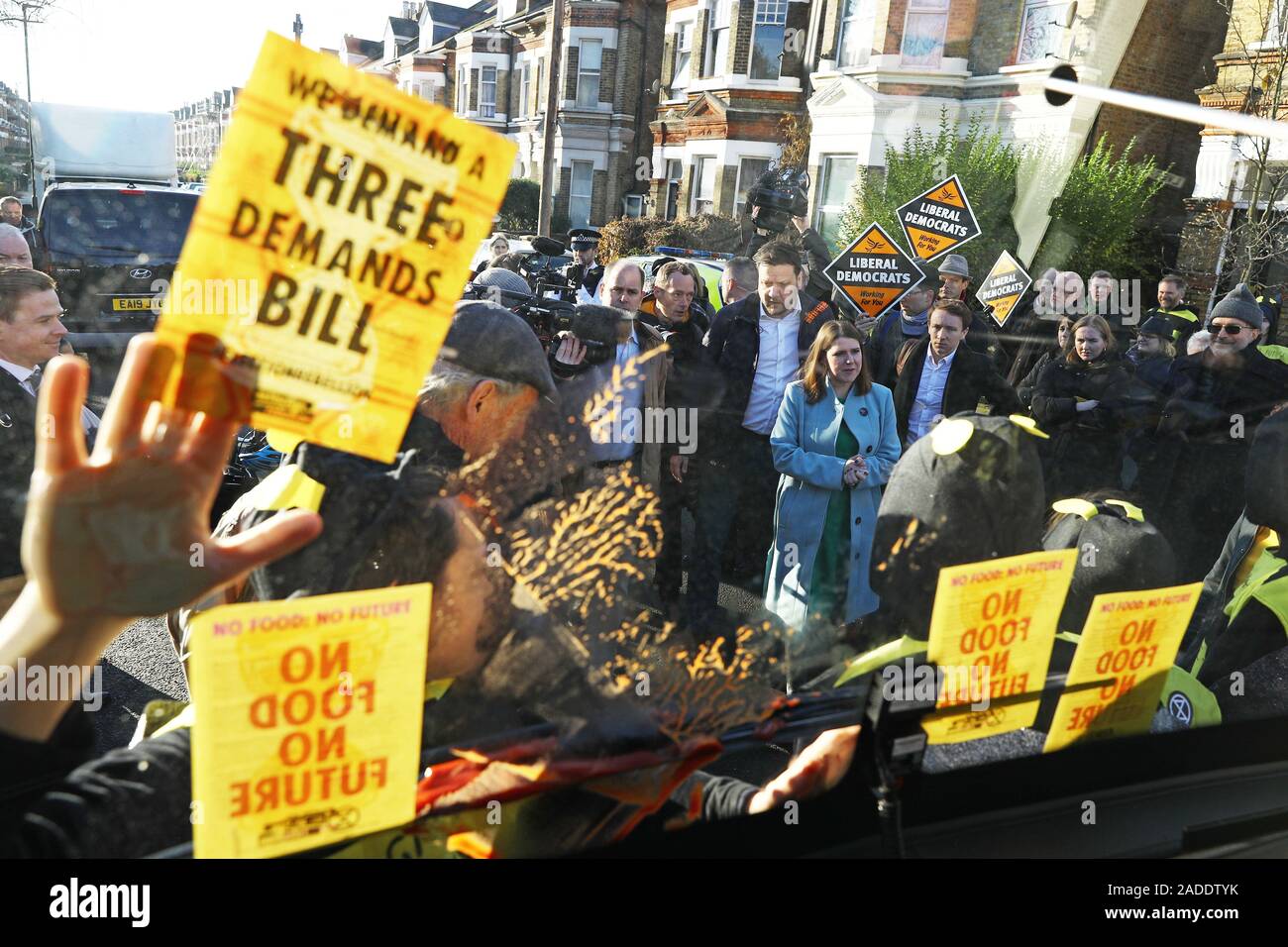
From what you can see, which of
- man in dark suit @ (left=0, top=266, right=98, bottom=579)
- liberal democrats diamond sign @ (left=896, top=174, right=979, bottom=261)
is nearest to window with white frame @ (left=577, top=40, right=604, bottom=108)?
liberal democrats diamond sign @ (left=896, top=174, right=979, bottom=261)

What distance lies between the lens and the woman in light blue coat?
1733 mm

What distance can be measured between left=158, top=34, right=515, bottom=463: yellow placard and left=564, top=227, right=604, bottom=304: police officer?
4.04 feet

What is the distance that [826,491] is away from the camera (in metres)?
1.83

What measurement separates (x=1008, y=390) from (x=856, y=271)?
1.80ft

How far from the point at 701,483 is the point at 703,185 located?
145 centimetres

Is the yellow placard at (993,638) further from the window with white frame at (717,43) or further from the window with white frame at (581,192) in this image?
the window with white frame at (717,43)

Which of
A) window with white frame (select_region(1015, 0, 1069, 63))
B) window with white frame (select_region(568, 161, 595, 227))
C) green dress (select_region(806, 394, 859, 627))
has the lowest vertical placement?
green dress (select_region(806, 394, 859, 627))

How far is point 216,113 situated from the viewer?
1140 millimetres

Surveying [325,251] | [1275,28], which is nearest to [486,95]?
[325,251]
